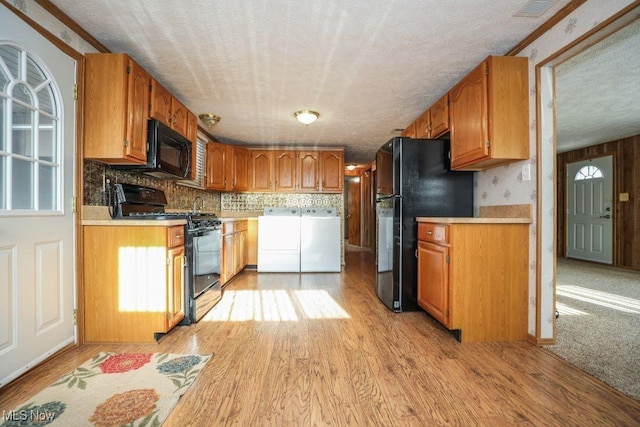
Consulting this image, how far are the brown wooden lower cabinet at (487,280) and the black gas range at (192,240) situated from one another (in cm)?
195

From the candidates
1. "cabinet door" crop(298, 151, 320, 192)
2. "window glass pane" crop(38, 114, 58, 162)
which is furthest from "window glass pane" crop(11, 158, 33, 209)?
"cabinet door" crop(298, 151, 320, 192)

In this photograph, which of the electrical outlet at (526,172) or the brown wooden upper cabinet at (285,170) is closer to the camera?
the electrical outlet at (526,172)

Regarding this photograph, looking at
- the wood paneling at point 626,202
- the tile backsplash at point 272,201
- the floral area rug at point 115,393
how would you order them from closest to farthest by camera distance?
the floral area rug at point 115,393 → the wood paneling at point 626,202 → the tile backsplash at point 272,201

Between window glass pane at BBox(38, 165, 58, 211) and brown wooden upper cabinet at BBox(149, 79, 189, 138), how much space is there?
833 millimetres

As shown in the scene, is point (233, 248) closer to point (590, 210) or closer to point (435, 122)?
point (435, 122)

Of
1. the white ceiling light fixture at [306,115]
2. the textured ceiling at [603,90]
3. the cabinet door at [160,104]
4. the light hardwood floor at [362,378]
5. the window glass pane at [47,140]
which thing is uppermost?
the textured ceiling at [603,90]

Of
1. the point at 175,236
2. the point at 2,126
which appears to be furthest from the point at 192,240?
the point at 2,126

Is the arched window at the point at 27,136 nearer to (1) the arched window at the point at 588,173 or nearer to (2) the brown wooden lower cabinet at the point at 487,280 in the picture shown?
(2) the brown wooden lower cabinet at the point at 487,280

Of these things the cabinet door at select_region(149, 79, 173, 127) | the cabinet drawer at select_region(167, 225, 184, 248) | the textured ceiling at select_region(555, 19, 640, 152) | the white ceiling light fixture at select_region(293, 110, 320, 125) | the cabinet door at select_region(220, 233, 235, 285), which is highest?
the textured ceiling at select_region(555, 19, 640, 152)

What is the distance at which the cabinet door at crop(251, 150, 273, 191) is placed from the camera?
518 cm

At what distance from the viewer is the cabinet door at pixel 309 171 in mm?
5215

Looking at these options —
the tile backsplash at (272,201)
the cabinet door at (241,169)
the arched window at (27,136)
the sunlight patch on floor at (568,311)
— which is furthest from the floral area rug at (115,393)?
the tile backsplash at (272,201)

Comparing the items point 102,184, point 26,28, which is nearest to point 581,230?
point 102,184

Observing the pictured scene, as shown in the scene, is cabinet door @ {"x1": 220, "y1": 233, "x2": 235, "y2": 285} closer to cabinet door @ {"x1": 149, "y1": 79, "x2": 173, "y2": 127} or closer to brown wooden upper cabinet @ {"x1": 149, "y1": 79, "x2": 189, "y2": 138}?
brown wooden upper cabinet @ {"x1": 149, "y1": 79, "x2": 189, "y2": 138}
